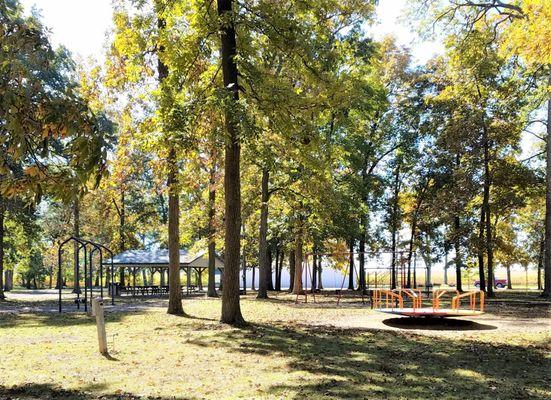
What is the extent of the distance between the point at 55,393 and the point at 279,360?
3377 mm

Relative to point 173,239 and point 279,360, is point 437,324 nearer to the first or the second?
point 279,360

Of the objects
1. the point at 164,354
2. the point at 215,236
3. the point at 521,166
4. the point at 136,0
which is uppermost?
the point at 136,0

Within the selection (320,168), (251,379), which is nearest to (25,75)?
(251,379)

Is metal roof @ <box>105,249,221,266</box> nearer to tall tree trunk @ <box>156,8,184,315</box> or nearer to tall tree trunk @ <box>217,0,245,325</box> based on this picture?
tall tree trunk @ <box>156,8,184,315</box>

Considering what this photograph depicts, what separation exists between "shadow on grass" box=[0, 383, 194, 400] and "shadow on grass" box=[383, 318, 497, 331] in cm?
874

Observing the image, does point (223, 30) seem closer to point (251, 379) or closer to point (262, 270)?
point (251, 379)

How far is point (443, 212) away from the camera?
92.9ft

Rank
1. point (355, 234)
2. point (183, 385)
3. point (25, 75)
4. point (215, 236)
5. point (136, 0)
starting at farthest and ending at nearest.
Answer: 1. point (355, 234)
2. point (215, 236)
3. point (136, 0)
4. point (183, 385)
5. point (25, 75)

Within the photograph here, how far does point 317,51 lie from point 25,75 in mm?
11820

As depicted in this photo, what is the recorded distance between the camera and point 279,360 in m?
8.30

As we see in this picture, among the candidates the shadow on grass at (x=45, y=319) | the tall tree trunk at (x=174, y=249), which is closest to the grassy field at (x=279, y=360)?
the shadow on grass at (x=45, y=319)

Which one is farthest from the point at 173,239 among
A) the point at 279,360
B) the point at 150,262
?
the point at 150,262

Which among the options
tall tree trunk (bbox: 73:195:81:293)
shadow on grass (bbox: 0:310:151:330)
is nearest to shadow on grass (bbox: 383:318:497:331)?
shadow on grass (bbox: 0:310:151:330)

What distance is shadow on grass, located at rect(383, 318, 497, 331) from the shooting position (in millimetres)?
13102
